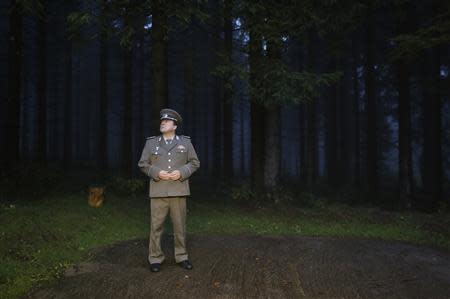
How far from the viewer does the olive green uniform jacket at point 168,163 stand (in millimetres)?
6199

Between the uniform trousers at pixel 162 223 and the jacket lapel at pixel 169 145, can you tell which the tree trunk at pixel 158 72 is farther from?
the uniform trousers at pixel 162 223

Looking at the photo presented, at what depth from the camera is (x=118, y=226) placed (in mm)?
9289

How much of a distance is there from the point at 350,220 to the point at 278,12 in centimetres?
647

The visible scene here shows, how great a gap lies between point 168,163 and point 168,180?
28 centimetres

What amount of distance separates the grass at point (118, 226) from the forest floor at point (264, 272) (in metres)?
0.62

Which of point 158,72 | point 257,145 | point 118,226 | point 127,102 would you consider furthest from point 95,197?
point 127,102

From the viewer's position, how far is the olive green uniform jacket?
244 inches

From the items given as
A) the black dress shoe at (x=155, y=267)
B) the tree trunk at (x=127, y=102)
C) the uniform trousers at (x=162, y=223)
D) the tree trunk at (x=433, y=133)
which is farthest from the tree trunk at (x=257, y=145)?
the tree trunk at (x=433, y=133)

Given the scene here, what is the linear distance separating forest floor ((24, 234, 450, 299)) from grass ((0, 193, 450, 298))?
2.04ft

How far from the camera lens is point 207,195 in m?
15.4

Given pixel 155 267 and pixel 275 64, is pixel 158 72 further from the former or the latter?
pixel 155 267

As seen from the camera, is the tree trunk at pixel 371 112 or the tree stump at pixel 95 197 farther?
the tree trunk at pixel 371 112

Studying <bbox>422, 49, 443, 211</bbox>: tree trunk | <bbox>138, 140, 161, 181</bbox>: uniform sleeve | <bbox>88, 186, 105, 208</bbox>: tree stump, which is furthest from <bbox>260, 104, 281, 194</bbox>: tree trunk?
<bbox>422, 49, 443, 211</bbox>: tree trunk

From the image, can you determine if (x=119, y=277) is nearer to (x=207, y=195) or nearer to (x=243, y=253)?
(x=243, y=253)
